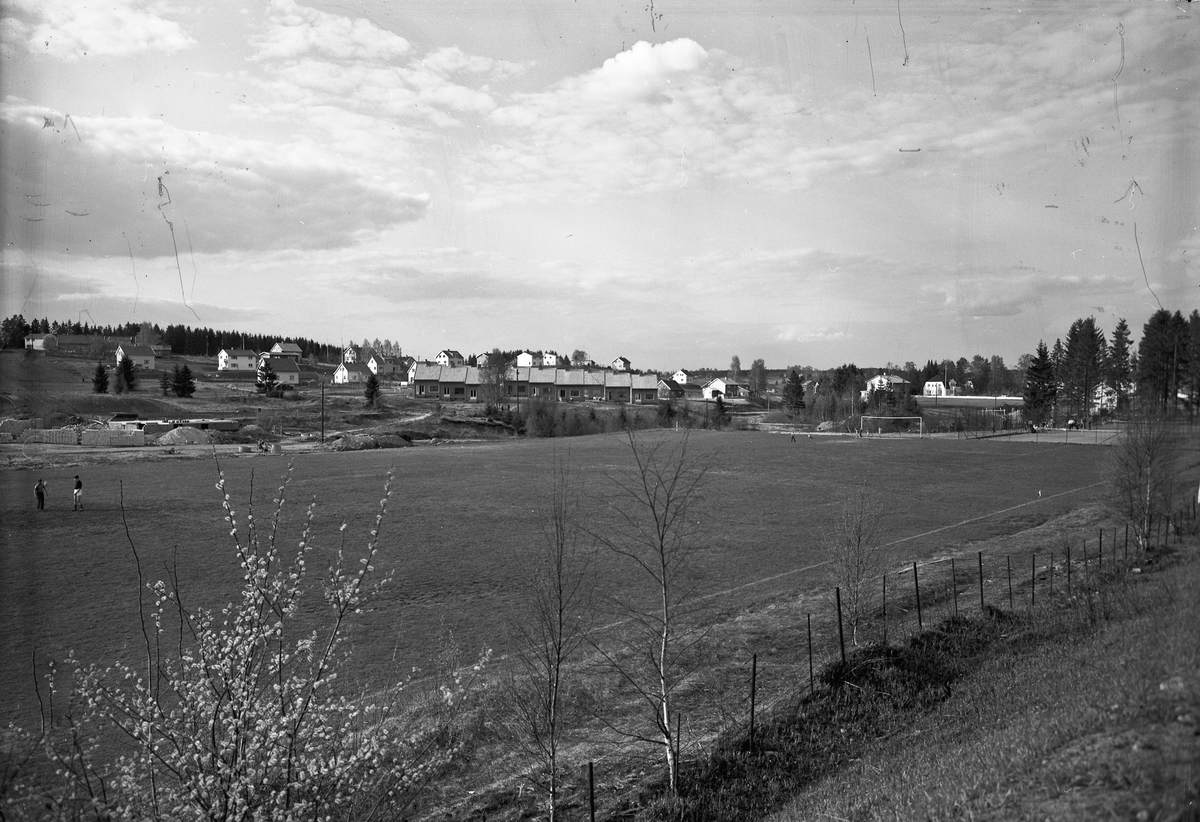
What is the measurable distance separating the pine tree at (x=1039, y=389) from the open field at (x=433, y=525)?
1838 centimetres

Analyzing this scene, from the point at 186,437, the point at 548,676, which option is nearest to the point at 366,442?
the point at 186,437

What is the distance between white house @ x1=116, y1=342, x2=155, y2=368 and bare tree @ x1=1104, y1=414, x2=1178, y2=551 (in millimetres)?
91065

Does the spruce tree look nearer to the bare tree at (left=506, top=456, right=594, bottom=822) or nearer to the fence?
the bare tree at (left=506, top=456, right=594, bottom=822)

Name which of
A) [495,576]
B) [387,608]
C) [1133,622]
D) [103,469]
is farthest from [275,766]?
[103,469]

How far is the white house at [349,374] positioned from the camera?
168 meters

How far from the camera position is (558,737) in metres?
13.4

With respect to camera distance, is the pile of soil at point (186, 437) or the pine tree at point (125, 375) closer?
the pile of soil at point (186, 437)

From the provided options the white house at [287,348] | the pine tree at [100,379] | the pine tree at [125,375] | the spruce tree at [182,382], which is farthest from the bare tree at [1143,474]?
the white house at [287,348]

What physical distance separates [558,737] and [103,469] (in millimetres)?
55170

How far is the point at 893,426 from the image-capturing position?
112562 mm

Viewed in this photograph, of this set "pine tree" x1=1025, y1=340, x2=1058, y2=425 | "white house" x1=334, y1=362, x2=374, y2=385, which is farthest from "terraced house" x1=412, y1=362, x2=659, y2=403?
"pine tree" x1=1025, y1=340, x2=1058, y2=425

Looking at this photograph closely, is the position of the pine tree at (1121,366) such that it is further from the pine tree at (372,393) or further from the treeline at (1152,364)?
the pine tree at (372,393)

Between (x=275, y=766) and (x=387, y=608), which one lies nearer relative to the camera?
(x=275, y=766)

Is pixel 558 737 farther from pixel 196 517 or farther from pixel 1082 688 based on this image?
pixel 196 517
